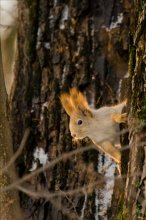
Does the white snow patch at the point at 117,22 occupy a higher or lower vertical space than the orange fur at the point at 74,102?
higher

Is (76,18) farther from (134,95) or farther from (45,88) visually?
(134,95)

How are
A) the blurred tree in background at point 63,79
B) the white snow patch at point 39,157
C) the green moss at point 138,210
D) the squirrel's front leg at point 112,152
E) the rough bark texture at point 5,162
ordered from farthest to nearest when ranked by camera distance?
the white snow patch at point 39,157 < the blurred tree in background at point 63,79 < the squirrel's front leg at point 112,152 < the rough bark texture at point 5,162 < the green moss at point 138,210

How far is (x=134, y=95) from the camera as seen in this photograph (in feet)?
8.78

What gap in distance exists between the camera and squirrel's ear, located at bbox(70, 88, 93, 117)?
387 cm

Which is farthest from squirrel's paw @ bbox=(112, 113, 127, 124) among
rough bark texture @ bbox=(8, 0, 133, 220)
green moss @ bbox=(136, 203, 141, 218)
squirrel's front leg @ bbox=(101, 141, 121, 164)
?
green moss @ bbox=(136, 203, 141, 218)

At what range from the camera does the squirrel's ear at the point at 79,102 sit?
12.7ft

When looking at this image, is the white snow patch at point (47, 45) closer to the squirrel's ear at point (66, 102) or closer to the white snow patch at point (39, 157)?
the squirrel's ear at point (66, 102)

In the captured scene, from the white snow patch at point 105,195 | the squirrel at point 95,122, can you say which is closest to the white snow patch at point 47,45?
the squirrel at point 95,122

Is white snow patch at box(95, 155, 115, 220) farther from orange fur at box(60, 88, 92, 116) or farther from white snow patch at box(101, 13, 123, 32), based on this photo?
white snow patch at box(101, 13, 123, 32)

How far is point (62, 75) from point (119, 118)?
0.63 m

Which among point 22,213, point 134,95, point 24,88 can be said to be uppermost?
point 134,95

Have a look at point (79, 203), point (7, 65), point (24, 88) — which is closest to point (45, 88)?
point (24, 88)

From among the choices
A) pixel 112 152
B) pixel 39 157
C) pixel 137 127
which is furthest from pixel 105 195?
pixel 137 127

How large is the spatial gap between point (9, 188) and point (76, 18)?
1.24 m
